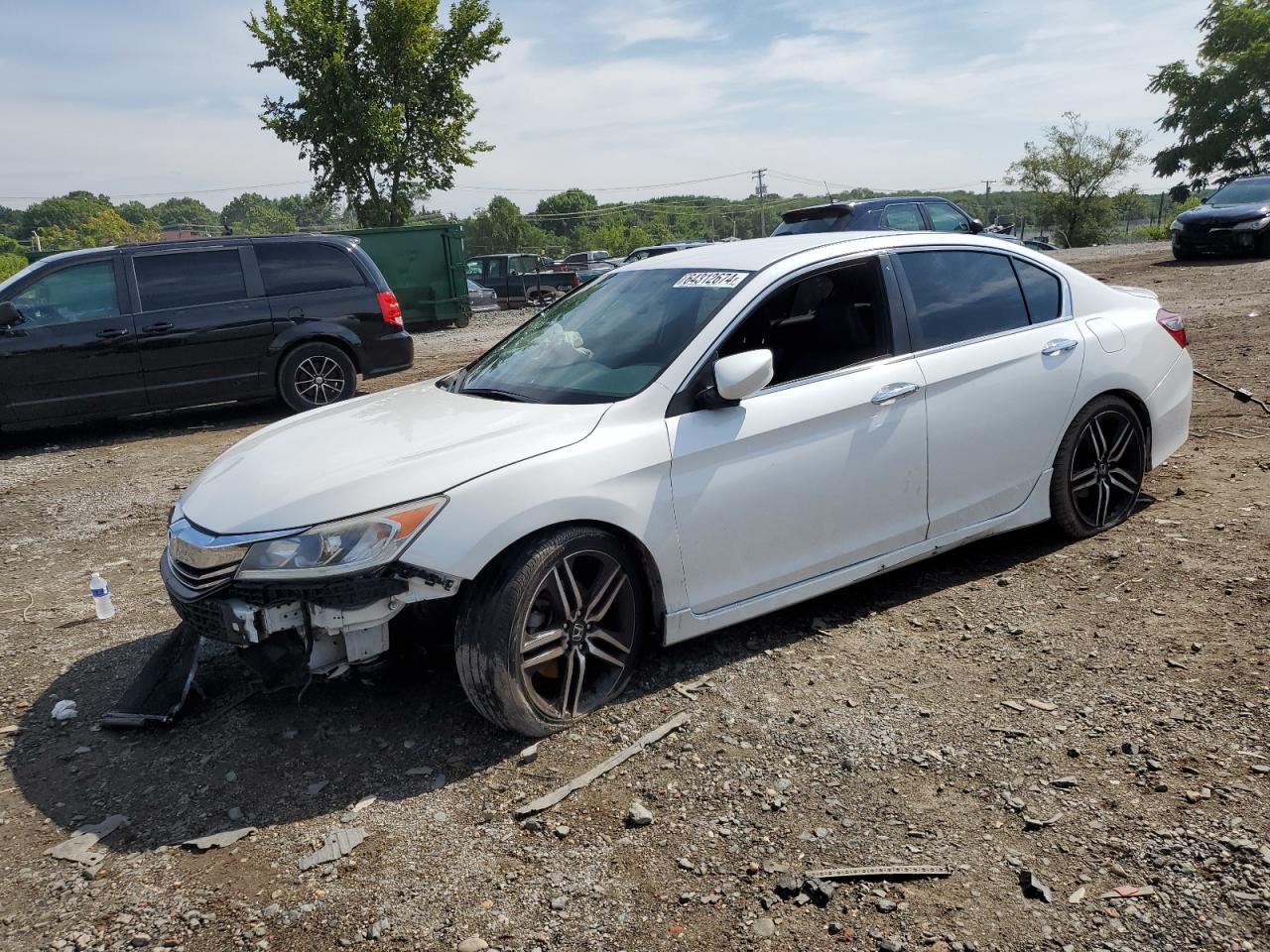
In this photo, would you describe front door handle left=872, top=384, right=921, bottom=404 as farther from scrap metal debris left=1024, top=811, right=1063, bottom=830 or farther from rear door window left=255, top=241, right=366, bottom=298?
rear door window left=255, top=241, right=366, bottom=298

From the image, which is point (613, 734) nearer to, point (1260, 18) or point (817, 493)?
point (817, 493)

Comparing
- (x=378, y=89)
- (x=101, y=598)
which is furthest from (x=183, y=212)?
(x=101, y=598)

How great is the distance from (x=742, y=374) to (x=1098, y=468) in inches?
95.1

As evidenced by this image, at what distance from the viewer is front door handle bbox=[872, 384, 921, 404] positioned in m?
4.11

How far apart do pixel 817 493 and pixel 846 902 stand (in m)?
1.73

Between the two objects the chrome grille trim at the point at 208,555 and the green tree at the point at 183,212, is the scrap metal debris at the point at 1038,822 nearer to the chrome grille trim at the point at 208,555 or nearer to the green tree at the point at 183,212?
the chrome grille trim at the point at 208,555

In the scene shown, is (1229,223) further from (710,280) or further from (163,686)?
(163,686)

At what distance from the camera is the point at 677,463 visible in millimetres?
3625

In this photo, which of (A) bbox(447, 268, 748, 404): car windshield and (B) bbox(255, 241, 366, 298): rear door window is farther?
(B) bbox(255, 241, 366, 298): rear door window

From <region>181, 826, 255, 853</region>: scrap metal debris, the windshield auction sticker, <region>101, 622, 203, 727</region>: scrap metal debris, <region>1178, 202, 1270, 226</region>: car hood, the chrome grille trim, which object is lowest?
<region>181, 826, 255, 853</region>: scrap metal debris

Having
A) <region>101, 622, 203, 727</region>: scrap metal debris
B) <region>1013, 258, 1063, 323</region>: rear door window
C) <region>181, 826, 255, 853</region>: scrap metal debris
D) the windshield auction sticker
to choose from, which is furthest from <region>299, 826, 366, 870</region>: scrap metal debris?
<region>1013, 258, 1063, 323</region>: rear door window

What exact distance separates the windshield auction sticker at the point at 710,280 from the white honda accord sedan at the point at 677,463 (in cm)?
1

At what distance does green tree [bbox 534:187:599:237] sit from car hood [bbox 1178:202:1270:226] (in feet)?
405

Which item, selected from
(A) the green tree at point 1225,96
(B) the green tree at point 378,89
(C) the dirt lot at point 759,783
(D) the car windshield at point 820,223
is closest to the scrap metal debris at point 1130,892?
(C) the dirt lot at point 759,783
